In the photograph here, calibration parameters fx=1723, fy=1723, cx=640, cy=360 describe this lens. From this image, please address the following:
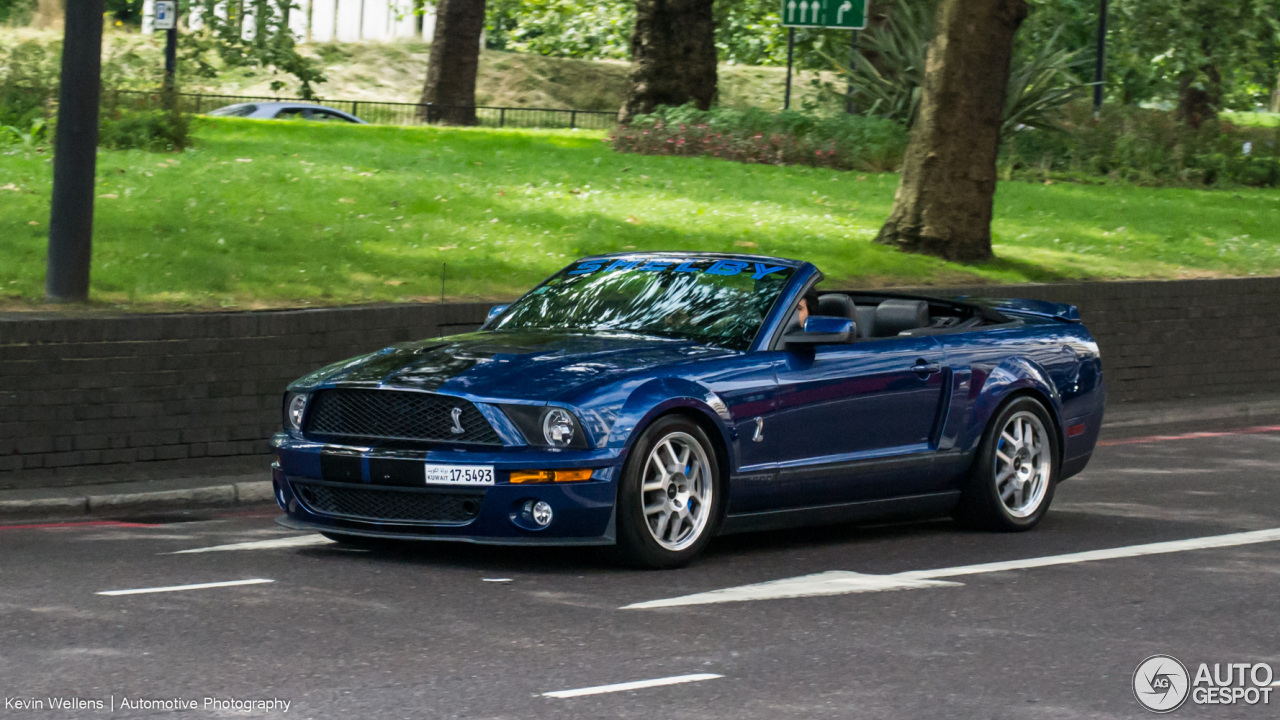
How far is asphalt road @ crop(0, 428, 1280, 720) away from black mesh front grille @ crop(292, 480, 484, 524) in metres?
0.25

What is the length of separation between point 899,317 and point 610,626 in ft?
11.2

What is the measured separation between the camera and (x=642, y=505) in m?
7.41

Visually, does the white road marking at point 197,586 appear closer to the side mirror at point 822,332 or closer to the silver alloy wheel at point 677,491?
the silver alloy wheel at point 677,491

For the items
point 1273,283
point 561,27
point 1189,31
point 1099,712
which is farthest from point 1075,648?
point 561,27

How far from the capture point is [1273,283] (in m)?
17.2

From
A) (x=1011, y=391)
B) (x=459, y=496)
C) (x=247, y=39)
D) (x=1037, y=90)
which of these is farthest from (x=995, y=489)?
(x=247, y=39)

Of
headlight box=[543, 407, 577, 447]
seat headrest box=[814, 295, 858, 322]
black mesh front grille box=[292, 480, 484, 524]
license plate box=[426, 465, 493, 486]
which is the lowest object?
black mesh front grille box=[292, 480, 484, 524]

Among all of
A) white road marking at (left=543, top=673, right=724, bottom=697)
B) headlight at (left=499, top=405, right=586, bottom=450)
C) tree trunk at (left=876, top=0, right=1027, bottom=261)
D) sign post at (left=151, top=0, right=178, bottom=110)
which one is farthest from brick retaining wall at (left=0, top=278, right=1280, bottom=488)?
sign post at (left=151, top=0, right=178, bottom=110)

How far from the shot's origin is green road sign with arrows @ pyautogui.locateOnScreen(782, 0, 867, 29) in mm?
19969

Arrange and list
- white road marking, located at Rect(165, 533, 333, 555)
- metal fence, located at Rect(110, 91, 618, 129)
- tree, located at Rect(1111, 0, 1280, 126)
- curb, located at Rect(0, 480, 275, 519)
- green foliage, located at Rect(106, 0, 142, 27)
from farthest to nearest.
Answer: green foliage, located at Rect(106, 0, 142, 27) < metal fence, located at Rect(110, 91, 618, 129) < tree, located at Rect(1111, 0, 1280, 126) < curb, located at Rect(0, 480, 275, 519) < white road marking, located at Rect(165, 533, 333, 555)

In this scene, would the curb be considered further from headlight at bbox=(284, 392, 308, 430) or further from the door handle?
the door handle

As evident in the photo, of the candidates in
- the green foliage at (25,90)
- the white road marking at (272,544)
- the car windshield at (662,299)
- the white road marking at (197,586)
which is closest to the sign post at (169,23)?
the green foliage at (25,90)

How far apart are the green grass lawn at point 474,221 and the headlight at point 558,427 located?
5380 mm

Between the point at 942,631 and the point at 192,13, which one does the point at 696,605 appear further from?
the point at 192,13
